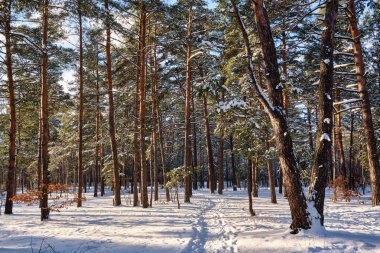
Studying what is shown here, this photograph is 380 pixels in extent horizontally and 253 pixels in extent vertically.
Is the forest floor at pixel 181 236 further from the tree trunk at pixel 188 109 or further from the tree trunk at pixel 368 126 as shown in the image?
the tree trunk at pixel 188 109

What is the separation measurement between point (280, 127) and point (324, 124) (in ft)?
3.45

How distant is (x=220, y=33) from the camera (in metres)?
17.8

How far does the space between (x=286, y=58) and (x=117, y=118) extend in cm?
1332

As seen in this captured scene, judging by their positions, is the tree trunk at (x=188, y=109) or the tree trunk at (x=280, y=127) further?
the tree trunk at (x=188, y=109)

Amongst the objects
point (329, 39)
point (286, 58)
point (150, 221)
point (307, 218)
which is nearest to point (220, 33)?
point (286, 58)

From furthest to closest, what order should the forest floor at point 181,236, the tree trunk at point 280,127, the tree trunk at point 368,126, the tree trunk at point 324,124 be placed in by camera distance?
the tree trunk at point 368,126
the tree trunk at point 324,124
the tree trunk at point 280,127
the forest floor at point 181,236

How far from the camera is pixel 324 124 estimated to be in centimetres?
669

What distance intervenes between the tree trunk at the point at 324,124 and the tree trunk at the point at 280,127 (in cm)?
38

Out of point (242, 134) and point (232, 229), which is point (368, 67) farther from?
point (232, 229)

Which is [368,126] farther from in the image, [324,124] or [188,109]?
[188,109]

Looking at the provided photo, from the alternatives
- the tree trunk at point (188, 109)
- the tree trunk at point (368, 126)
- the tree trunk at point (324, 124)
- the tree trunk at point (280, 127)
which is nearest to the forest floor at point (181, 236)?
the tree trunk at point (280, 127)

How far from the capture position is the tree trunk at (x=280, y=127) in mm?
6375

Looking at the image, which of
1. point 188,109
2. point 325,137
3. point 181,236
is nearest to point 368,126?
point 325,137

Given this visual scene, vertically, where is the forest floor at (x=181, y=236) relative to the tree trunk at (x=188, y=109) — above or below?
below
